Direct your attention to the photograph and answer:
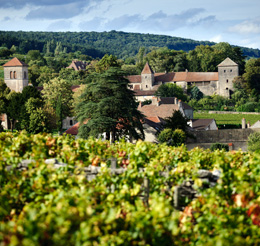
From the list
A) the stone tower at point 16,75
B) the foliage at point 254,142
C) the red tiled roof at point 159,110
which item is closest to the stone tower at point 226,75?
the stone tower at point 16,75

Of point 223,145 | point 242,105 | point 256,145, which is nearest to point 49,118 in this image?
point 223,145

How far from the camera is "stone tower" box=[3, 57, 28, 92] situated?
89.4 m

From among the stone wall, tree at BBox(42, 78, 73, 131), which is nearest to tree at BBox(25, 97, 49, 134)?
tree at BBox(42, 78, 73, 131)

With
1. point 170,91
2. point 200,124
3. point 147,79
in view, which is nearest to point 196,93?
point 170,91

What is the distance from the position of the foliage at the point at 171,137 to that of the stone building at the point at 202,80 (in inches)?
2311

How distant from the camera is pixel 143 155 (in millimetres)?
11719

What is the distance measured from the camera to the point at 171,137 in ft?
150

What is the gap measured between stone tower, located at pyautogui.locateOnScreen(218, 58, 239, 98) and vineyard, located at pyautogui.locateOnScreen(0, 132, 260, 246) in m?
95.6

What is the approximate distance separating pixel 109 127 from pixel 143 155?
2333cm

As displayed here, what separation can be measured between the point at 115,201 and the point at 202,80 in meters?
101

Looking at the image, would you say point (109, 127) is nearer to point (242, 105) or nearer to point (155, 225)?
point (155, 225)

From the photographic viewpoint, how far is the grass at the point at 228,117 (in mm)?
74375

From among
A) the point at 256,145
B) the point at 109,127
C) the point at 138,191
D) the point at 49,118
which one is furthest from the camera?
the point at 49,118

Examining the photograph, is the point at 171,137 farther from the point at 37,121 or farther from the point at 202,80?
the point at 202,80
